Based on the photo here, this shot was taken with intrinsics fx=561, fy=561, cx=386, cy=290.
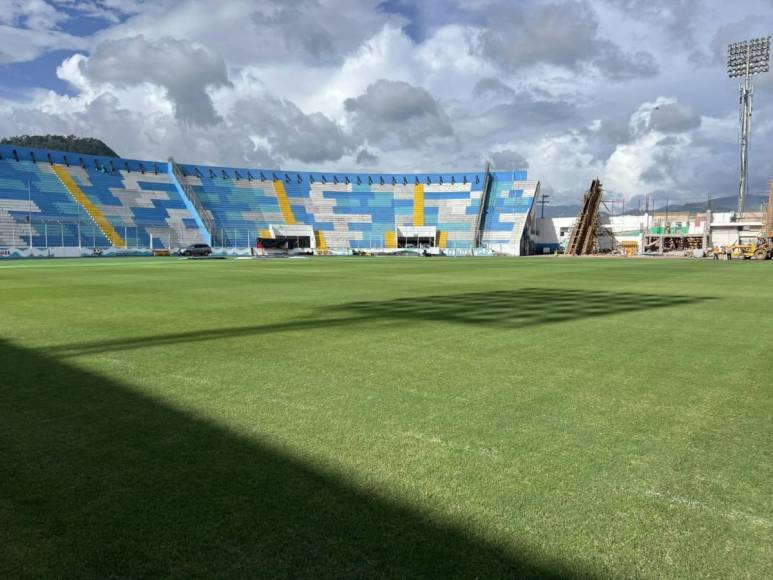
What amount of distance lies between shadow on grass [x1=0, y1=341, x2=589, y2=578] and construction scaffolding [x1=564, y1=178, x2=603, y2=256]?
270ft

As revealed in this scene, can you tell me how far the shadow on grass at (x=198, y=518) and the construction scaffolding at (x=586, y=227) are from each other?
82.3 meters

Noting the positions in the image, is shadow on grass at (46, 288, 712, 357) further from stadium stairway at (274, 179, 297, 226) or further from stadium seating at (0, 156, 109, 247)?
stadium stairway at (274, 179, 297, 226)

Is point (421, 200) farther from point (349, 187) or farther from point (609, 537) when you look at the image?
point (609, 537)

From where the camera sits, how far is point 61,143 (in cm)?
13425

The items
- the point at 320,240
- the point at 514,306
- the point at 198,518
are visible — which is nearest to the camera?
the point at 198,518

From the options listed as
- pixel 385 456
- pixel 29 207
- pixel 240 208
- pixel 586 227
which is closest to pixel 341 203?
pixel 240 208

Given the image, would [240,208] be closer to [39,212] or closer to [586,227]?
[39,212]

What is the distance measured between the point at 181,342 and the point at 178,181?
7448 centimetres

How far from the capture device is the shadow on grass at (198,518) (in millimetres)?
2834

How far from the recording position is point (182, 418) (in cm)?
514

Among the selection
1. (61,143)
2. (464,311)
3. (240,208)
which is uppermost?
(61,143)

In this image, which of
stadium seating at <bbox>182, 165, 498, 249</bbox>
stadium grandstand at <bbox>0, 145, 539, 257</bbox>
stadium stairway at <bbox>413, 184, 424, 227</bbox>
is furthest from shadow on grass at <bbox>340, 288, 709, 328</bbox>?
stadium stairway at <bbox>413, 184, 424, 227</bbox>

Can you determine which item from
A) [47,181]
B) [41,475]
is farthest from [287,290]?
[47,181]

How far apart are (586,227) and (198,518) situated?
3347 inches
